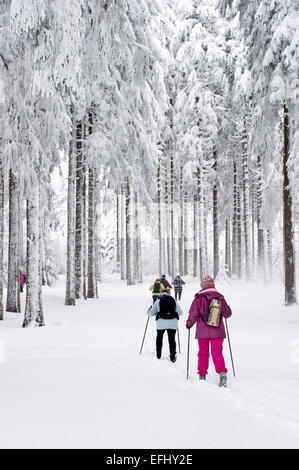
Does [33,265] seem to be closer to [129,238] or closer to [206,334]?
[206,334]

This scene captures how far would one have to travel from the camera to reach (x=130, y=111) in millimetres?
17344

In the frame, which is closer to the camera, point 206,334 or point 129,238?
point 206,334

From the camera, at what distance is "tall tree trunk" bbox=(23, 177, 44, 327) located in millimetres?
12648

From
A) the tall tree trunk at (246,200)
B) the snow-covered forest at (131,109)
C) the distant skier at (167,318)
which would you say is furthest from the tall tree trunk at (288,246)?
the tall tree trunk at (246,200)

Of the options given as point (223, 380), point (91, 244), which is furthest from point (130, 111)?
point (223, 380)

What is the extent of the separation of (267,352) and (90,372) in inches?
157

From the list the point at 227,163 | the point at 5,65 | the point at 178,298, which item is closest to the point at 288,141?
the point at 178,298

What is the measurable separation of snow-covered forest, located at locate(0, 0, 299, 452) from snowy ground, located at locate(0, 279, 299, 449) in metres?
4.46

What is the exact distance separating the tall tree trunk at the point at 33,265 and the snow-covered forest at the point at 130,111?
29 millimetres

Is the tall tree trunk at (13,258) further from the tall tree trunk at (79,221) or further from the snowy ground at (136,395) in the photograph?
the snowy ground at (136,395)

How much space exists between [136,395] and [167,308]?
2841mm

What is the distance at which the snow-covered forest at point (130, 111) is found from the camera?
8.06 meters

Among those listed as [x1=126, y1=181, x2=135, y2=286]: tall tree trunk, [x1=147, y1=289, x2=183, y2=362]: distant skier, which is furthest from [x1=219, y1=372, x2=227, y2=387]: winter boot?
[x1=126, y1=181, x2=135, y2=286]: tall tree trunk

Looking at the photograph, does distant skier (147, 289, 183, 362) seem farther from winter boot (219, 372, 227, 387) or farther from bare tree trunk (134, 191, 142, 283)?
bare tree trunk (134, 191, 142, 283)
